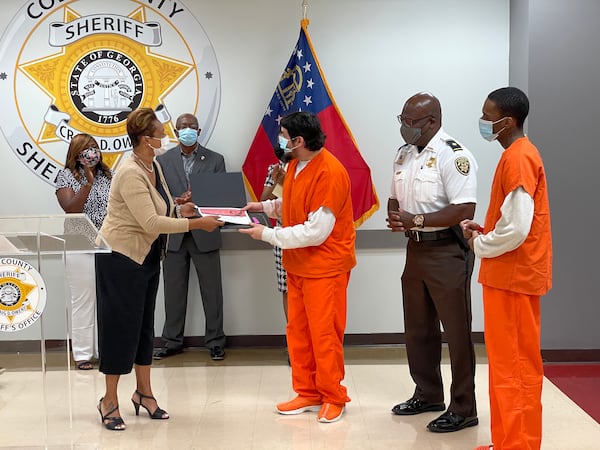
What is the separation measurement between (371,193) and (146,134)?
2.07 m

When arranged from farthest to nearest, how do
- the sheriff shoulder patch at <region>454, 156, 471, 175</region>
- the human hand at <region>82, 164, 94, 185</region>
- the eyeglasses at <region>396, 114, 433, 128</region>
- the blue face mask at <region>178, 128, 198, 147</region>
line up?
1. the blue face mask at <region>178, 128, 198, 147</region>
2. the human hand at <region>82, 164, 94, 185</region>
3. the eyeglasses at <region>396, 114, 433, 128</region>
4. the sheriff shoulder patch at <region>454, 156, 471, 175</region>

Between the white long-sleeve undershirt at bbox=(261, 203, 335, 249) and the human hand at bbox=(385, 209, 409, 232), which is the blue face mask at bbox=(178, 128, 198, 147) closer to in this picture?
the white long-sleeve undershirt at bbox=(261, 203, 335, 249)

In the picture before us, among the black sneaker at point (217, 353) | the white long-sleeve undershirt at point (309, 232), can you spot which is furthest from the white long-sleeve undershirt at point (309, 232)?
the black sneaker at point (217, 353)

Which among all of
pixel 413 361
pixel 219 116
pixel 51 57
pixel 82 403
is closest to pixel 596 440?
pixel 413 361

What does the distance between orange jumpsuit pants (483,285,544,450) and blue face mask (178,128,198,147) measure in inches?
106

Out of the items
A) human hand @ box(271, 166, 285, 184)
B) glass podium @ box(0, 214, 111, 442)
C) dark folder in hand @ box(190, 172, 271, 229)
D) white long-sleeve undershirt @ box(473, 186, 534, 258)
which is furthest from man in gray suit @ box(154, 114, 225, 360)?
white long-sleeve undershirt @ box(473, 186, 534, 258)

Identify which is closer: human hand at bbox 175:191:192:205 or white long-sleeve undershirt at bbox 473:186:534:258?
white long-sleeve undershirt at bbox 473:186:534:258

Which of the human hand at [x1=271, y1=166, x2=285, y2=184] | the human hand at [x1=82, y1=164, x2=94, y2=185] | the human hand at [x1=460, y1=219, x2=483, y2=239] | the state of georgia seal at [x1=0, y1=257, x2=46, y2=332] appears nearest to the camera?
the state of georgia seal at [x1=0, y1=257, x2=46, y2=332]

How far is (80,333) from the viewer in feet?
15.0

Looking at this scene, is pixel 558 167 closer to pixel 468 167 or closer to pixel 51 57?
pixel 468 167

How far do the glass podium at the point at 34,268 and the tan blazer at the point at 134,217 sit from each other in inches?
26.4

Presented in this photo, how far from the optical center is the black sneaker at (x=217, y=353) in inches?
214

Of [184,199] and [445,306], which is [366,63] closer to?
[184,199]

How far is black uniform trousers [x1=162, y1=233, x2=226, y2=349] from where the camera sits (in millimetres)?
5551
